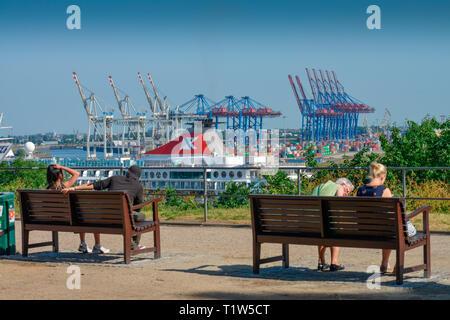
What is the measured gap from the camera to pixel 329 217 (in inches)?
260

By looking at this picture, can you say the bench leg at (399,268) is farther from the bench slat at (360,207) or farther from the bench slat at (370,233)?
the bench slat at (360,207)

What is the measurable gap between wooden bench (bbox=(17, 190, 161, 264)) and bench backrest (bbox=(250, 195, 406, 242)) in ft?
4.73

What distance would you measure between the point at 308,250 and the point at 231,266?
147cm

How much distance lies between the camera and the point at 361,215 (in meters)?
6.41

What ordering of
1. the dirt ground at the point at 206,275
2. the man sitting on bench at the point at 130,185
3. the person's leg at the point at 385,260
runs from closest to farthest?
the dirt ground at the point at 206,275
the person's leg at the point at 385,260
the man sitting on bench at the point at 130,185

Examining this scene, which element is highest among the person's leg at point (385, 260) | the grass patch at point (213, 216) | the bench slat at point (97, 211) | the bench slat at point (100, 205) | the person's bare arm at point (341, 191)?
the person's bare arm at point (341, 191)

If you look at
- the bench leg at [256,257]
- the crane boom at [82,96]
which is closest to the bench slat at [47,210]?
the bench leg at [256,257]

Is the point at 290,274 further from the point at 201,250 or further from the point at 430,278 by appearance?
the point at 201,250

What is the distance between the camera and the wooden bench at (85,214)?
7.58 meters

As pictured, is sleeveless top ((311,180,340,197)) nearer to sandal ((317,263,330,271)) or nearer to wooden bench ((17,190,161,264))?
sandal ((317,263,330,271))

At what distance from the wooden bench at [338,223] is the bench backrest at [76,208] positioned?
1522mm

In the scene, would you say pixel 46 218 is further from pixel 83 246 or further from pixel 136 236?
pixel 136 236

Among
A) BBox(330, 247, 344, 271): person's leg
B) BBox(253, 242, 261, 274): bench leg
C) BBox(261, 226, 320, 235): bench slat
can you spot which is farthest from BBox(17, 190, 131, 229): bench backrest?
BBox(330, 247, 344, 271): person's leg
